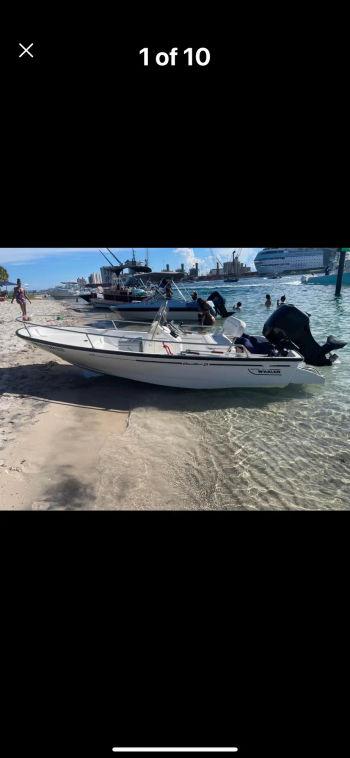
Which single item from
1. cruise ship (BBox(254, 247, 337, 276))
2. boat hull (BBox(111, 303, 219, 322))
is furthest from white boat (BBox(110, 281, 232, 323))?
cruise ship (BBox(254, 247, 337, 276))

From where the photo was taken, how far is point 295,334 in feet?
27.9

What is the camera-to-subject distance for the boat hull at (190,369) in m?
7.66

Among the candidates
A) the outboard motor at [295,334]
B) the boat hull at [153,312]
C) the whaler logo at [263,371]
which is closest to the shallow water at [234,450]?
the whaler logo at [263,371]

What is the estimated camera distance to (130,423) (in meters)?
6.44

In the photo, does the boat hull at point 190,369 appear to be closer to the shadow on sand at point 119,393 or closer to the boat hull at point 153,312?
the shadow on sand at point 119,393

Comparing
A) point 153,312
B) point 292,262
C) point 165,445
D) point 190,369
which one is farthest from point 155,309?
point 292,262

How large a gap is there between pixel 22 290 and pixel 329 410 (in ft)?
45.0

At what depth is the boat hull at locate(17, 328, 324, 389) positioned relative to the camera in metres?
7.66

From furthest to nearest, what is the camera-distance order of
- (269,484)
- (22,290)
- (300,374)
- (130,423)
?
(22,290) → (300,374) → (130,423) → (269,484)

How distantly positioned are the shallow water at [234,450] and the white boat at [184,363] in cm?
40
